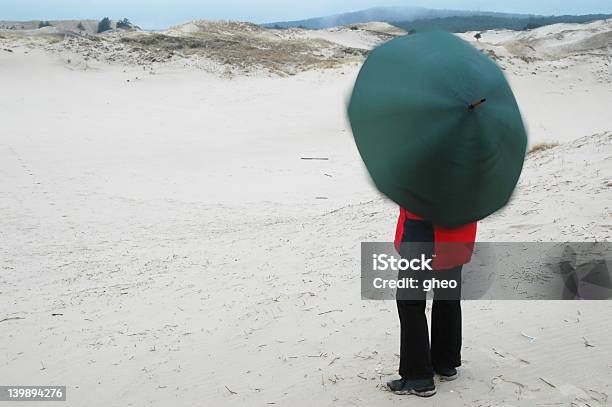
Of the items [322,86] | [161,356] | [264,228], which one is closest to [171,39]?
[322,86]

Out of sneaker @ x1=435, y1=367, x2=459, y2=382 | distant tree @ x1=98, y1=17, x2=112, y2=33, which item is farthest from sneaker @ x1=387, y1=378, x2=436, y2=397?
distant tree @ x1=98, y1=17, x2=112, y2=33

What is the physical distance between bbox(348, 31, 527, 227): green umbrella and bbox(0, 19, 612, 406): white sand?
0.47 m

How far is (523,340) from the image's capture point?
3.46 meters

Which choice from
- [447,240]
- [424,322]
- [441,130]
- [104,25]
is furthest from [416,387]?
[104,25]

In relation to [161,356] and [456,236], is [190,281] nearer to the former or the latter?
[161,356]

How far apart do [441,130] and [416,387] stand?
1.56 m

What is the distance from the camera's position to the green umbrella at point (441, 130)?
2.00m

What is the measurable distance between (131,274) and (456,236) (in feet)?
15.3

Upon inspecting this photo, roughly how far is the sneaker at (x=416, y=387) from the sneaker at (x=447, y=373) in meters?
0.16

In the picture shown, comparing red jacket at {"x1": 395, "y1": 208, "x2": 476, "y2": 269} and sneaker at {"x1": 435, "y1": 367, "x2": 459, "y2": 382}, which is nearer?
red jacket at {"x1": 395, "y1": 208, "x2": 476, "y2": 269}

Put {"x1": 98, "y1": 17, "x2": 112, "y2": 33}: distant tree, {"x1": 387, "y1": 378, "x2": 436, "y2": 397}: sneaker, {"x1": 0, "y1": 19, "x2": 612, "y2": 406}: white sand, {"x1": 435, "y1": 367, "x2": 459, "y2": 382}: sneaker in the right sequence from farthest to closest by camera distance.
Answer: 1. {"x1": 98, "y1": 17, "x2": 112, "y2": 33}: distant tree
2. {"x1": 0, "y1": 19, "x2": 612, "y2": 406}: white sand
3. {"x1": 435, "y1": 367, "x2": 459, "y2": 382}: sneaker
4. {"x1": 387, "y1": 378, "x2": 436, "y2": 397}: sneaker

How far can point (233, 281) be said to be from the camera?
544 centimetres

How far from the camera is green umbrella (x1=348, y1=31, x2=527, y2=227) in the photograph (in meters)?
2.00

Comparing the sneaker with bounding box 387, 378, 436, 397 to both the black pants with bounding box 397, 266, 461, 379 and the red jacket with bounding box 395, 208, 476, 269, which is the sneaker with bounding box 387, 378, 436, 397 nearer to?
the black pants with bounding box 397, 266, 461, 379
